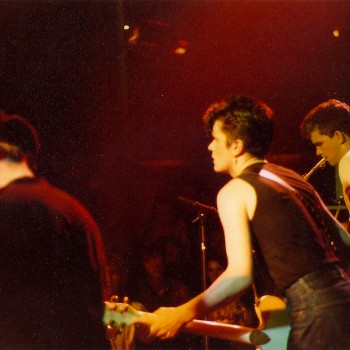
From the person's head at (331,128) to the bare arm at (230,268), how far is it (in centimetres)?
156

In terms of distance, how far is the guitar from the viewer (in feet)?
8.54

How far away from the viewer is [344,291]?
217 cm

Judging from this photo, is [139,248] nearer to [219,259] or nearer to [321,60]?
[219,259]

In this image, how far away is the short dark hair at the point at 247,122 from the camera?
2.49m

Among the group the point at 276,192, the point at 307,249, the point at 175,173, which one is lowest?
the point at 307,249

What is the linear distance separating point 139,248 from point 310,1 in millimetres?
3510

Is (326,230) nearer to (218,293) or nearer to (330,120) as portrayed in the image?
(218,293)

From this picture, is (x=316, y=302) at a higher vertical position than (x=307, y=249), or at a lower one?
lower

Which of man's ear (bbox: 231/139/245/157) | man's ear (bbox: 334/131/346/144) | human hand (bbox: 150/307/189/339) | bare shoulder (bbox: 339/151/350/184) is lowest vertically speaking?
human hand (bbox: 150/307/189/339)

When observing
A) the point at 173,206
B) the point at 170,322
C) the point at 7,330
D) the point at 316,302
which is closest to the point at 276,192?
the point at 316,302

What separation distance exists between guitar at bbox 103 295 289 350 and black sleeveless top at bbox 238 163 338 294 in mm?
498

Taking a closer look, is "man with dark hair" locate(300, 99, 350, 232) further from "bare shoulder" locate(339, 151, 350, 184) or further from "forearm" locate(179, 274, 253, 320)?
"forearm" locate(179, 274, 253, 320)

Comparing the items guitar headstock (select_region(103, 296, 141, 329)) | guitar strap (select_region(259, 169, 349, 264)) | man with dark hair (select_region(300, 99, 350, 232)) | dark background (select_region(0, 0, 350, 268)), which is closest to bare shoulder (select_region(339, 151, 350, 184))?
man with dark hair (select_region(300, 99, 350, 232))

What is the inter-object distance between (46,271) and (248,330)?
54.2 inches
